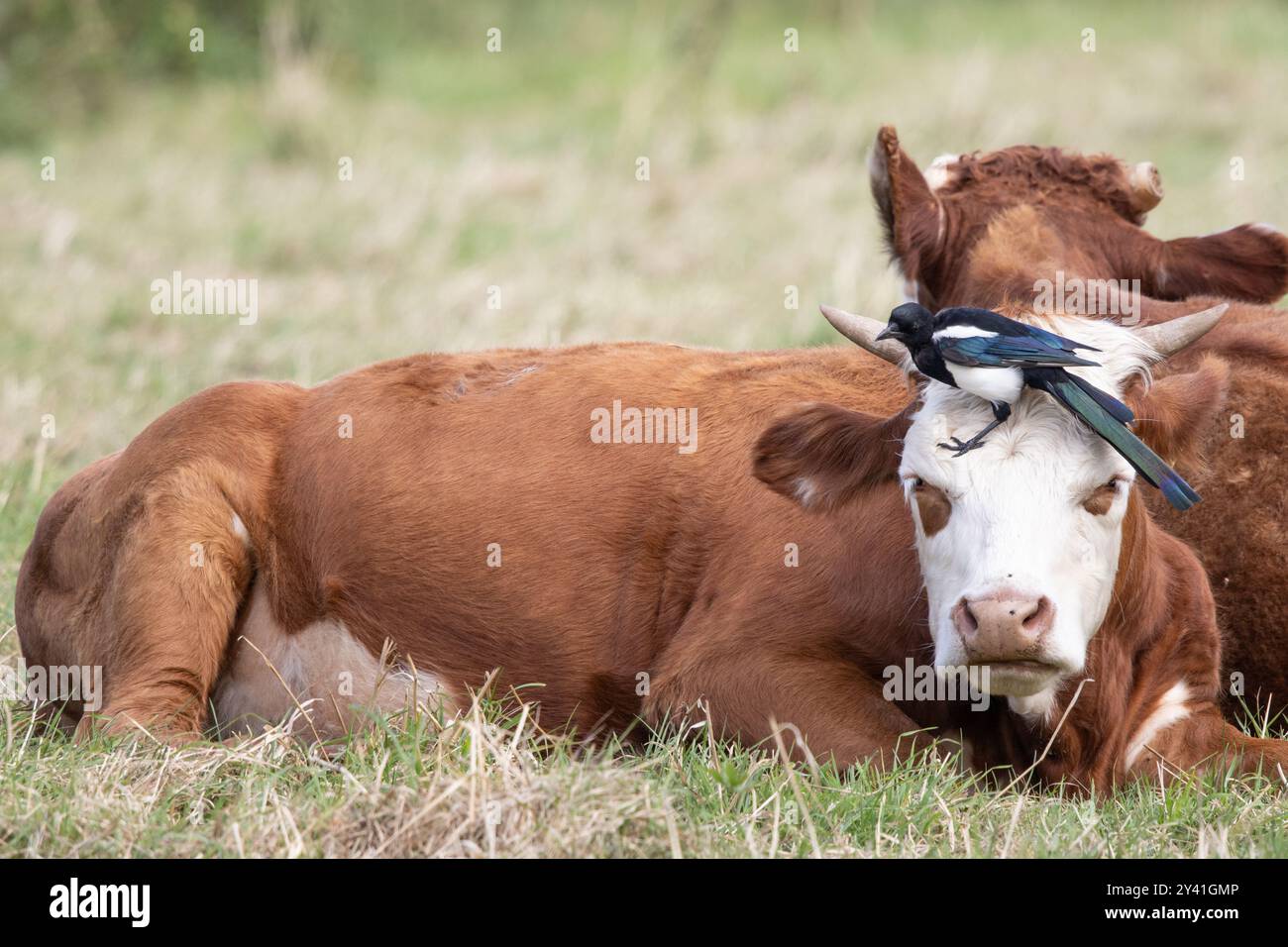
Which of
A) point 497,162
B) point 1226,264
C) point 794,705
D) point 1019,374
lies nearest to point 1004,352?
point 1019,374

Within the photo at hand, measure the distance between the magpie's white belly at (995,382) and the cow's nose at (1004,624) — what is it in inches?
19.7

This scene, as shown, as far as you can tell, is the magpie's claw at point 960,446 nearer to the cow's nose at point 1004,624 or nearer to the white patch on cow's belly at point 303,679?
the cow's nose at point 1004,624

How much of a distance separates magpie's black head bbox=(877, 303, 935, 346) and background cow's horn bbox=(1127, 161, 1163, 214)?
271 centimetres

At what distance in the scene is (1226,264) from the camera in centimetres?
645

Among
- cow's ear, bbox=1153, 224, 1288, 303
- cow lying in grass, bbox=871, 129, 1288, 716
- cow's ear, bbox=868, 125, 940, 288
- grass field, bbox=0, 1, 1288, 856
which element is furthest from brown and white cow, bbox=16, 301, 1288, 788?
cow's ear, bbox=1153, 224, 1288, 303

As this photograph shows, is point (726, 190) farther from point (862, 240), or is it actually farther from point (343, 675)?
point (343, 675)

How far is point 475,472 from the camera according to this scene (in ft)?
17.4

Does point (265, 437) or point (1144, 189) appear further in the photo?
point (1144, 189)

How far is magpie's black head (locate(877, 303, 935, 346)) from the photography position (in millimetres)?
4129

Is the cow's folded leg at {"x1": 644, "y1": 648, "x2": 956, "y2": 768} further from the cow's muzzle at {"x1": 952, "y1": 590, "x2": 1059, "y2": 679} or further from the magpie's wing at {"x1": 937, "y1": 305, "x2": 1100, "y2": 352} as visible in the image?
the magpie's wing at {"x1": 937, "y1": 305, "x2": 1100, "y2": 352}

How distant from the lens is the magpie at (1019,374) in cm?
390

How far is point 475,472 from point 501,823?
1.77 meters
